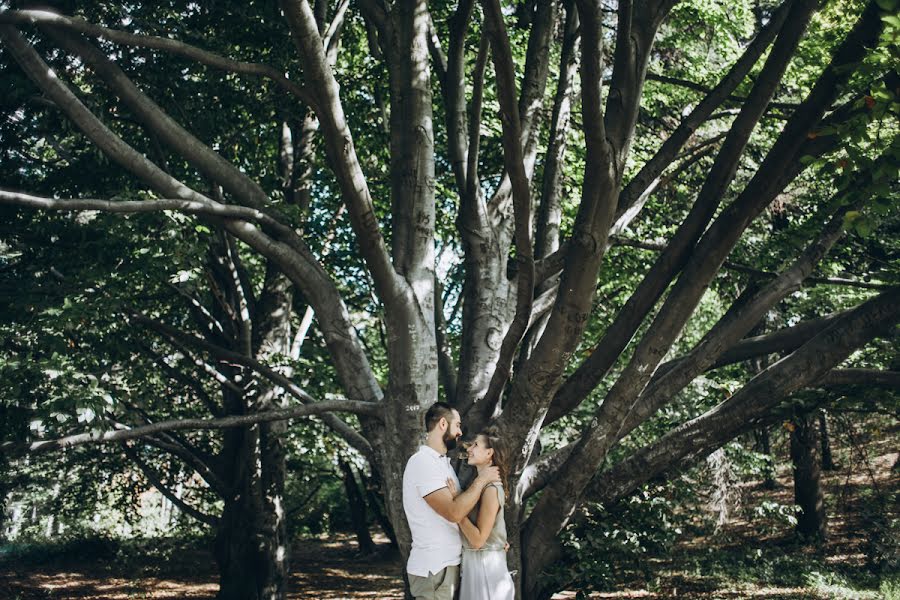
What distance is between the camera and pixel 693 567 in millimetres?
13328

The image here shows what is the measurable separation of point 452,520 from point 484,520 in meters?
0.19

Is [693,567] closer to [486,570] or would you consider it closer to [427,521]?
[486,570]

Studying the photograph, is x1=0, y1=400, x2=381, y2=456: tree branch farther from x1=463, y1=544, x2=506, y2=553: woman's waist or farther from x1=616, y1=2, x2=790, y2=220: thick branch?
x1=616, y1=2, x2=790, y2=220: thick branch

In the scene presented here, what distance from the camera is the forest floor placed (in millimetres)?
11434

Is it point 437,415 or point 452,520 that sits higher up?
point 437,415

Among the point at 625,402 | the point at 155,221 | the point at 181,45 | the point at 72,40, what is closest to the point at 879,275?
the point at 625,402

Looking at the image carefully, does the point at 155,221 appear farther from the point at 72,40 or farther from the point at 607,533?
the point at 607,533

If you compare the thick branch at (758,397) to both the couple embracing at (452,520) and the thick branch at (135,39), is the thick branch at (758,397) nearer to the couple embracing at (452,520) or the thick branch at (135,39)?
the couple embracing at (452,520)

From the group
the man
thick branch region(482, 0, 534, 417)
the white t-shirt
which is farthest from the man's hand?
thick branch region(482, 0, 534, 417)

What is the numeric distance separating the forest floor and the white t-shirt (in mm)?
5182

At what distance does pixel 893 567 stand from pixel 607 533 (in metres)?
6.98

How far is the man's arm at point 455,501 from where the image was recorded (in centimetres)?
428

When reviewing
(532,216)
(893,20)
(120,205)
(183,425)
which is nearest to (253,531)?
(183,425)

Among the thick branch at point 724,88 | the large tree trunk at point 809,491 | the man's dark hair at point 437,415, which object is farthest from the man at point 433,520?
the large tree trunk at point 809,491
